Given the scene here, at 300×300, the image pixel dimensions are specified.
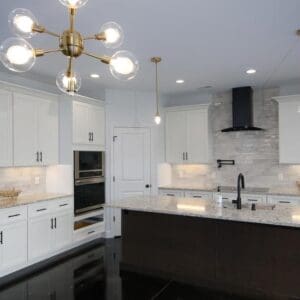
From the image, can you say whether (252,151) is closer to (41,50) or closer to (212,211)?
(212,211)

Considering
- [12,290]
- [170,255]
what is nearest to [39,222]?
[12,290]

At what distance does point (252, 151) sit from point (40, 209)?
398cm

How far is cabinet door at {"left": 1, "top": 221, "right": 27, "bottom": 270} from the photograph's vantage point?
149 inches

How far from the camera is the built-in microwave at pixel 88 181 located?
5030mm

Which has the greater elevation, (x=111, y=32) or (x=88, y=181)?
(x=111, y=32)

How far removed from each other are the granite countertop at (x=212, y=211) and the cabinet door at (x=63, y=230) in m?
1.35

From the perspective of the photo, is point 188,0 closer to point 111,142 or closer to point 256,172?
point 111,142

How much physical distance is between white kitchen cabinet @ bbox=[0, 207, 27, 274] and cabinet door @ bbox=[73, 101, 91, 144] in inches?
60.0

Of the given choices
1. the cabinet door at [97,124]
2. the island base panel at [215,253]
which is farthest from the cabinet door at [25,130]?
the island base panel at [215,253]

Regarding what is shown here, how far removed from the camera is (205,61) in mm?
4016

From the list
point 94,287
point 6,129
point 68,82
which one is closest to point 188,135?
point 6,129

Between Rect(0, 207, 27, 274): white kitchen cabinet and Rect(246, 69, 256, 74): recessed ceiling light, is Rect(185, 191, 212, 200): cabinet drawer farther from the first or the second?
Rect(0, 207, 27, 274): white kitchen cabinet

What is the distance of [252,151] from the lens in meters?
5.74

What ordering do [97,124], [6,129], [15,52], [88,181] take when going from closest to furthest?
[15,52] → [6,129] → [88,181] → [97,124]
